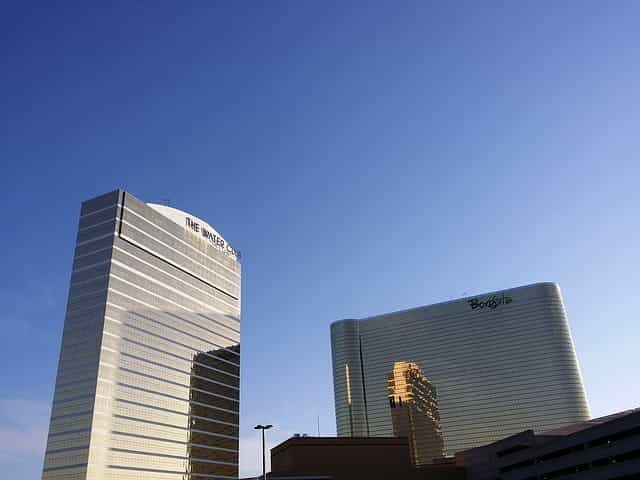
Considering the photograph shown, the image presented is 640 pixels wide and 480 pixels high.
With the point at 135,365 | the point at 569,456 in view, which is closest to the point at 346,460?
the point at 569,456

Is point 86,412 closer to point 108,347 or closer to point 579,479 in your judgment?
point 108,347

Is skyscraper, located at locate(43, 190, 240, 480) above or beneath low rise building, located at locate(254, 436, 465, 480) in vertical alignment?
above

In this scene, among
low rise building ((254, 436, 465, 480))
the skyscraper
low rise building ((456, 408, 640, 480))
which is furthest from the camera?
the skyscraper

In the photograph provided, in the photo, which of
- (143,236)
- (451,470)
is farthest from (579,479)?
(143,236)

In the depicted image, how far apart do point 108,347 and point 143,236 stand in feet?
130

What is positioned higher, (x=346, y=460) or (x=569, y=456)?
(x=346, y=460)

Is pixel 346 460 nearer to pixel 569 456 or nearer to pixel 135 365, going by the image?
pixel 569 456

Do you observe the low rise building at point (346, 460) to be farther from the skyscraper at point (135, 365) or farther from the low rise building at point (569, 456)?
the skyscraper at point (135, 365)

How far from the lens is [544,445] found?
107m

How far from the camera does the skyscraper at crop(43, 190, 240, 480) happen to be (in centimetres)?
14412

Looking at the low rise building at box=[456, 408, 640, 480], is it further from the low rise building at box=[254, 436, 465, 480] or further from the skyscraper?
the skyscraper

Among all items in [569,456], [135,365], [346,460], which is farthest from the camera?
[135,365]

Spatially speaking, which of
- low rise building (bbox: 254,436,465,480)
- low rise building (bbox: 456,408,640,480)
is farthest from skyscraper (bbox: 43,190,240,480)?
low rise building (bbox: 456,408,640,480)

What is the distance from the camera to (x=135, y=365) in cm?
15988
